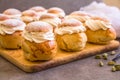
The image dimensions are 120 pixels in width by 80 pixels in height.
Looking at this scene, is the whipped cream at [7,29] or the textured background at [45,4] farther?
the textured background at [45,4]

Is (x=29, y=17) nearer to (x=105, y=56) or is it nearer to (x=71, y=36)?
(x=71, y=36)

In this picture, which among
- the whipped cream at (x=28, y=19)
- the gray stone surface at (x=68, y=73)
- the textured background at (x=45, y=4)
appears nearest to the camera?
the gray stone surface at (x=68, y=73)

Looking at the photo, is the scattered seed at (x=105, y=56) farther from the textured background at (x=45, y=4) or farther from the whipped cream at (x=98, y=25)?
the textured background at (x=45, y=4)

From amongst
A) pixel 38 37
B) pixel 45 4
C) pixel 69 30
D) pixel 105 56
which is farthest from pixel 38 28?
pixel 45 4

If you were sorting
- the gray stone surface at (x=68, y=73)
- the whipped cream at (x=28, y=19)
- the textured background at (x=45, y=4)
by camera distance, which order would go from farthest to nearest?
1. the textured background at (x=45, y=4)
2. the whipped cream at (x=28, y=19)
3. the gray stone surface at (x=68, y=73)

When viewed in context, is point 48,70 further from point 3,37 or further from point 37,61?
point 3,37

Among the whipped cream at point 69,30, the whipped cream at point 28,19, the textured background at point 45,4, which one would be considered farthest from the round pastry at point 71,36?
the textured background at point 45,4

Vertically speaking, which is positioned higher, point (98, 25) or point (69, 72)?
point (98, 25)
